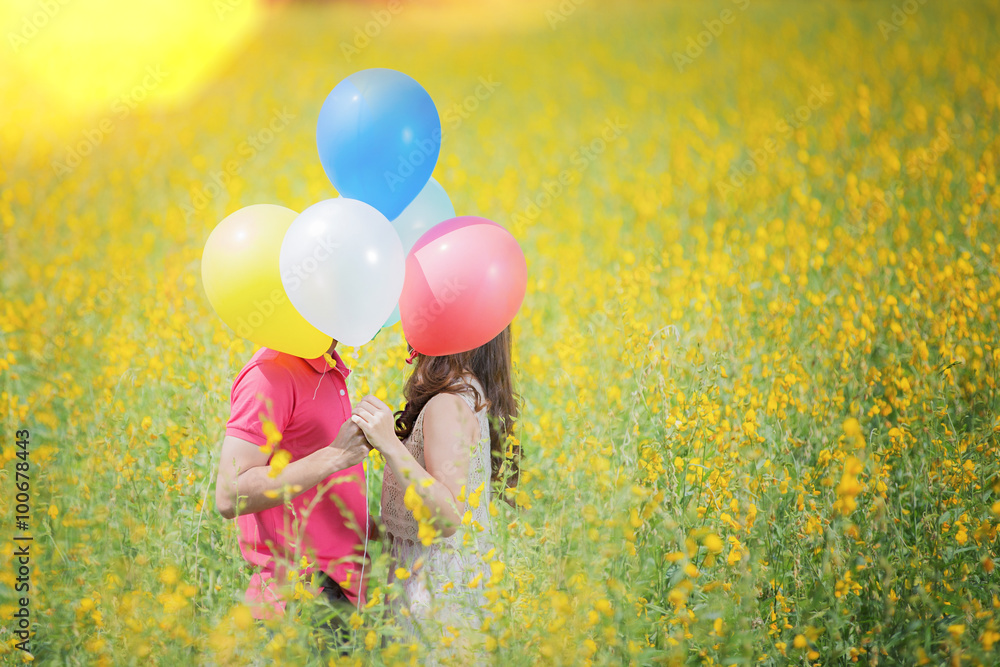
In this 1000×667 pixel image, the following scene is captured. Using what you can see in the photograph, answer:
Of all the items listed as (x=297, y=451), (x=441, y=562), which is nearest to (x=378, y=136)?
(x=297, y=451)

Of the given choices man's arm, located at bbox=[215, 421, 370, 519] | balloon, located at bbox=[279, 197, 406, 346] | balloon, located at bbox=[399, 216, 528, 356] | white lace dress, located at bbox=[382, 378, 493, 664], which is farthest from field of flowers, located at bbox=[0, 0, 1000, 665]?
balloon, located at bbox=[279, 197, 406, 346]

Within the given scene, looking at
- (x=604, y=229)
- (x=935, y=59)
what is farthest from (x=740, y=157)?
(x=935, y=59)

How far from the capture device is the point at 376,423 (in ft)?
6.30

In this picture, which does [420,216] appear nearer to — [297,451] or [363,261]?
[363,261]

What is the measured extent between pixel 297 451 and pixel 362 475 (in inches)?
10.8

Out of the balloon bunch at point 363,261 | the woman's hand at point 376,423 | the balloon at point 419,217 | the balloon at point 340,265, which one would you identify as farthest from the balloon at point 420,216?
the woman's hand at point 376,423

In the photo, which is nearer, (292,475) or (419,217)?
(292,475)

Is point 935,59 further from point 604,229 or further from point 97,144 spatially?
point 97,144

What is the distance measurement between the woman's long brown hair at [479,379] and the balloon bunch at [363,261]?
15 cm

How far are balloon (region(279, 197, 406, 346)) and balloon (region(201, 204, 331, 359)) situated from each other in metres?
0.06

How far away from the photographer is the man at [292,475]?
6.29 feet

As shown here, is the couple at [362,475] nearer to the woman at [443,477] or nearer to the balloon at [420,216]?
the woman at [443,477]

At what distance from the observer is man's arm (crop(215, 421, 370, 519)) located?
75.4 inches

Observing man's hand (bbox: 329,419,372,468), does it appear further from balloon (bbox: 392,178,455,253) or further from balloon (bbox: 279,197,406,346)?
balloon (bbox: 392,178,455,253)
